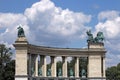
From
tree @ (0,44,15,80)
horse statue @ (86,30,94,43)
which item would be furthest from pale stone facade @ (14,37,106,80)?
tree @ (0,44,15,80)

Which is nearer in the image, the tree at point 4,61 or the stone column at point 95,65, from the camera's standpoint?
the stone column at point 95,65

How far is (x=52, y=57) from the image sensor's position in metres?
125

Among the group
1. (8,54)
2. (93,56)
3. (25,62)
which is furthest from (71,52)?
(8,54)

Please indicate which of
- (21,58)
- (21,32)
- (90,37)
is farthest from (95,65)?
(21,32)

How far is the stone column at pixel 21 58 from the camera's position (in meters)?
114

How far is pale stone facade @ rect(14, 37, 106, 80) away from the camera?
114875 millimetres

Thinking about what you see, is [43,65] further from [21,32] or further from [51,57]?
[21,32]

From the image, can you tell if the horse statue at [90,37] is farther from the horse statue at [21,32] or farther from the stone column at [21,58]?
the stone column at [21,58]

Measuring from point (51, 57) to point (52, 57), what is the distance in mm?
479

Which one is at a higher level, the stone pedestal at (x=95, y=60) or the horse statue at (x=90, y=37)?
the horse statue at (x=90, y=37)

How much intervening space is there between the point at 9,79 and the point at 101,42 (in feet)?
123

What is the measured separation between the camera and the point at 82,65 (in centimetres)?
18062

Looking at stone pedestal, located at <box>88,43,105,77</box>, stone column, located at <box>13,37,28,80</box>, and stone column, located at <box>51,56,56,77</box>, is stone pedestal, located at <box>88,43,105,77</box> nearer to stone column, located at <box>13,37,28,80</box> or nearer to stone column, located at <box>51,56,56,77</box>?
stone column, located at <box>51,56,56,77</box>

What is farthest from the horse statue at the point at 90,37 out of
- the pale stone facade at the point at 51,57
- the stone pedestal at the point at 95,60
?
the stone pedestal at the point at 95,60
